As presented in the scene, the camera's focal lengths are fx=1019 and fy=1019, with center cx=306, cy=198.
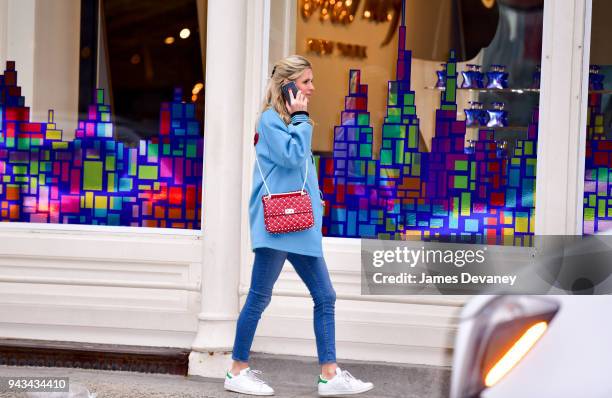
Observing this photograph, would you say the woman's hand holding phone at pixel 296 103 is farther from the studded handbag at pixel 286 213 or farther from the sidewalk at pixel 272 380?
the sidewalk at pixel 272 380

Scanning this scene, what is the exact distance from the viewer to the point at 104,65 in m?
7.21

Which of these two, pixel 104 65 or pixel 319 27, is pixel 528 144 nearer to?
pixel 319 27

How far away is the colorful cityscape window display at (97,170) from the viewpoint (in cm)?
708

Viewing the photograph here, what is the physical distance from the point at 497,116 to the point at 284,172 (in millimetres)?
1762

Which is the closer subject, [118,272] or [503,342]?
[503,342]

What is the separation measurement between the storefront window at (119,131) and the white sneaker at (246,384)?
1395mm

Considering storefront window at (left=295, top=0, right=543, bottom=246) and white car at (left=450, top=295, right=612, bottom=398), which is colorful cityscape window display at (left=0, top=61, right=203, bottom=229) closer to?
storefront window at (left=295, top=0, right=543, bottom=246)

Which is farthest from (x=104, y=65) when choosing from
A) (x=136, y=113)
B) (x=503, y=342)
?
(x=503, y=342)

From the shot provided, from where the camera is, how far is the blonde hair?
18.6 feet

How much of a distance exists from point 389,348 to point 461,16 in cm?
224

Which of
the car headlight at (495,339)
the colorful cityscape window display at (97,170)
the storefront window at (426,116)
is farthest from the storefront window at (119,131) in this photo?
the car headlight at (495,339)

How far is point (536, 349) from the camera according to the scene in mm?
2934

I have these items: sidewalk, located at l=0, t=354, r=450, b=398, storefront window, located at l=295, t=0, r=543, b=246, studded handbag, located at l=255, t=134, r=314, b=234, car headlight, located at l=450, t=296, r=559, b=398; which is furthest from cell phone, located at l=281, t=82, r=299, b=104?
car headlight, located at l=450, t=296, r=559, b=398

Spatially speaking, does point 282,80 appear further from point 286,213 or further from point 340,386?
point 340,386
